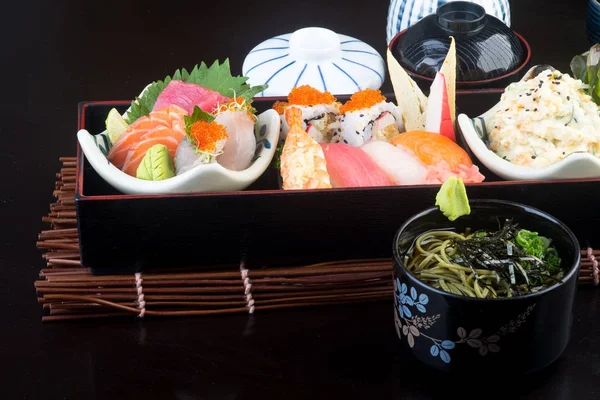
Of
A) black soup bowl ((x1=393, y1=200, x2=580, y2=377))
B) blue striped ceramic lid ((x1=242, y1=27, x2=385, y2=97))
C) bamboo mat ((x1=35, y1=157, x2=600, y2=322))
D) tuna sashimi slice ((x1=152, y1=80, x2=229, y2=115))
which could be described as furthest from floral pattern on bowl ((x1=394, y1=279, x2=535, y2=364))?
blue striped ceramic lid ((x1=242, y1=27, x2=385, y2=97))

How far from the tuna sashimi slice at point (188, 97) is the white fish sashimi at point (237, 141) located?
0.10 metres

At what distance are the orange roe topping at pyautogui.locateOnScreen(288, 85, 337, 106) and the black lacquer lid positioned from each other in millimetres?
355

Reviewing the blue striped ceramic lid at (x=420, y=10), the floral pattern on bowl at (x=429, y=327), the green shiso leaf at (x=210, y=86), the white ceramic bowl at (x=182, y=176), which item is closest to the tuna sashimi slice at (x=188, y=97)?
the green shiso leaf at (x=210, y=86)

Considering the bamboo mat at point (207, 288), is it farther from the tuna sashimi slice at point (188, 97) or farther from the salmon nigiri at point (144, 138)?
the tuna sashimi slice at point (188, 97)

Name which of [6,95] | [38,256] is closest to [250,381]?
[38,256]

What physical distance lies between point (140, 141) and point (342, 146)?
0.36 m

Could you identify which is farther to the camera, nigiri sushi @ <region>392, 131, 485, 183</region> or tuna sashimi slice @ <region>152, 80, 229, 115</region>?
tuna sashimi slice @ <region>152, 80, 229, 115</region>

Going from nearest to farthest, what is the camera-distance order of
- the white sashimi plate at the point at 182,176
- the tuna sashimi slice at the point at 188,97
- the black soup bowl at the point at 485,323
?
the black soup bowl at the point at 485,323 → the white sashimi plate at the point at 182,176 → the tuna sashimi slice at the point at 188,97

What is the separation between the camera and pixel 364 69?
7.08 ft

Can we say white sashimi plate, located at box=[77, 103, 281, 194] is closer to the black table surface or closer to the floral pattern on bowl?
the black table surface

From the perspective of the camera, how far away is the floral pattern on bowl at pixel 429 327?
1313 millimetres

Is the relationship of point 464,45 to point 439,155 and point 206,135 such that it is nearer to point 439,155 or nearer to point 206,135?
point 439,155

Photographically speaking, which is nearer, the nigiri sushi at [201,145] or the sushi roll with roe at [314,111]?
the nigiri sushi at [201,145]

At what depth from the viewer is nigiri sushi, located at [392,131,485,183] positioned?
1639 mm
